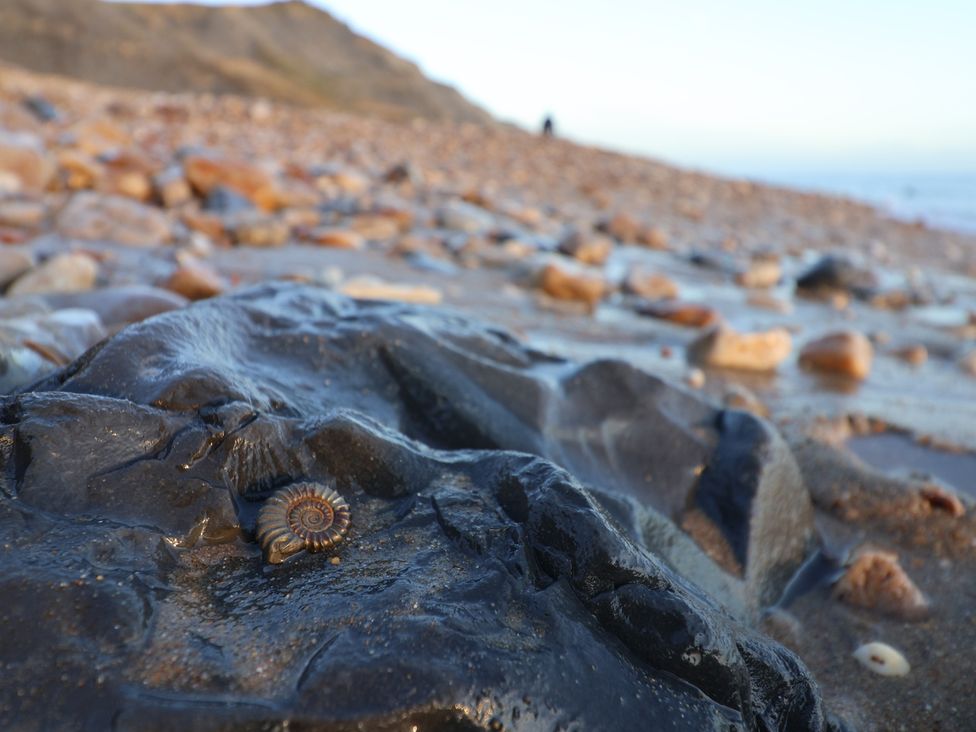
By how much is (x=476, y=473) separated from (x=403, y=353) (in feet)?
2.05

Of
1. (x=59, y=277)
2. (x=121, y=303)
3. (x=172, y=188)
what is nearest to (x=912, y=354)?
(x=121, y=303)

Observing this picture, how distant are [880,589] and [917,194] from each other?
85.7ft

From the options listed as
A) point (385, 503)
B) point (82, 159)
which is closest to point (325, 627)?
point (385, 503)

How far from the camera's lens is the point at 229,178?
6.80 metres

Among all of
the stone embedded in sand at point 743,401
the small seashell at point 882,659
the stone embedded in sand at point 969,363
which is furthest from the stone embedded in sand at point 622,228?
the small seashell at point 882,659

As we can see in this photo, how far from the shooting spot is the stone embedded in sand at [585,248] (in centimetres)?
659

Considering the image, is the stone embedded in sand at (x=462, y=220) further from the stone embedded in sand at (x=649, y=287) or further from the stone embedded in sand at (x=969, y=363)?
the stone embedded in sand at (x=969, y=363)

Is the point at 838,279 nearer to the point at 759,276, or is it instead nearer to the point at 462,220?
the point at 759,276

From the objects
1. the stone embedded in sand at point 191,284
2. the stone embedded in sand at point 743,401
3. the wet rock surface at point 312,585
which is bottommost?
the stone embedded in sand at point 191,284

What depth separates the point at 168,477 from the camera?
1221 millimetres

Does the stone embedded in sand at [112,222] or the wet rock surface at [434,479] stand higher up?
the wet rock surface at [434,479]

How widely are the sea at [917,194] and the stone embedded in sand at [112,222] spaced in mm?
13801

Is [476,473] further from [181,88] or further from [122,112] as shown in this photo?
[181,88]

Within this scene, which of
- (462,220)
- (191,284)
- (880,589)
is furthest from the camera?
(462,220)
